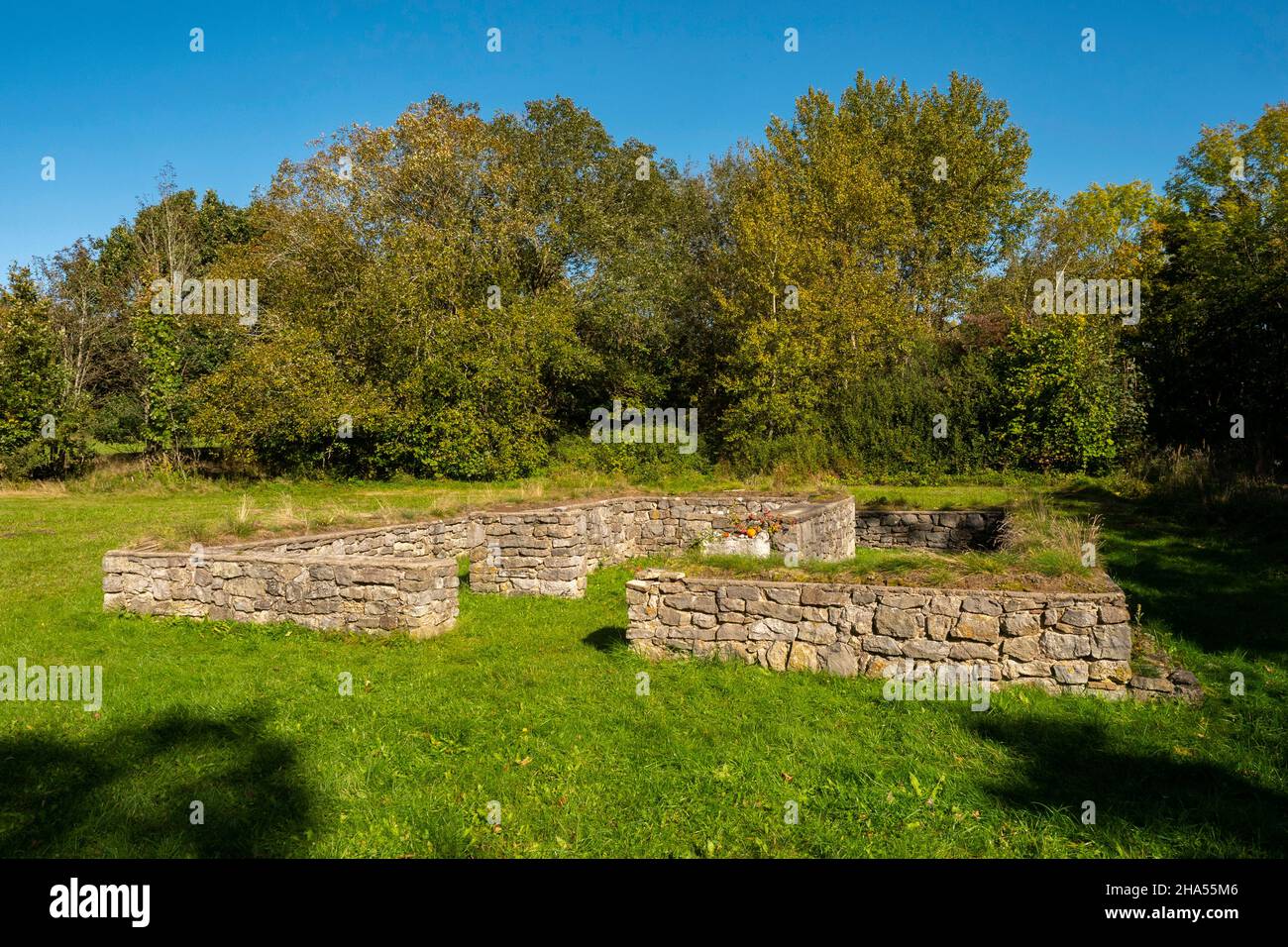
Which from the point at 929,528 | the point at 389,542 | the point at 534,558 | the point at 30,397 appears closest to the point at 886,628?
the point at 534,558

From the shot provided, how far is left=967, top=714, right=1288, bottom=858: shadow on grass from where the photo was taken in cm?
377

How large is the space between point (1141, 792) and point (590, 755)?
321 centimetres

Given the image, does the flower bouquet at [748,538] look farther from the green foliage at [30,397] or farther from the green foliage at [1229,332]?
the green foliage at [30,397]

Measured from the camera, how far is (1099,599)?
573 centimetres

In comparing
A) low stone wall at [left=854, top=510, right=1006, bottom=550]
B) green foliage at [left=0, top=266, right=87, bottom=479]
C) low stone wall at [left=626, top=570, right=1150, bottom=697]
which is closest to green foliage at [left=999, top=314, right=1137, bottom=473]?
low stone wall at [left=854, top=510, right=1006, bottom=550]

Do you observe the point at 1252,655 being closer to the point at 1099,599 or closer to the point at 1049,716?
the point at 1099,599

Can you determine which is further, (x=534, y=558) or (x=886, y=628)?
(x=534, y=558)

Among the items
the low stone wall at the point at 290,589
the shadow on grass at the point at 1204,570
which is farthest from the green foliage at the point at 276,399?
the shadow on grass at the point at 1204,570

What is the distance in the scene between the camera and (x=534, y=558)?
10.4 metres

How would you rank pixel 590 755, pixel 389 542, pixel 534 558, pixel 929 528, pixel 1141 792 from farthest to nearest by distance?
pixel 929 528 → pixel 389 542 → pixel 534 558 → pixel 590 755 → pixel 1141 792

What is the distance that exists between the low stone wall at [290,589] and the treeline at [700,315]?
1364 cm

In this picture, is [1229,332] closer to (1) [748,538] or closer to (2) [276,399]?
(1) [748,538]

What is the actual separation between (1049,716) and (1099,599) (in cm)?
106

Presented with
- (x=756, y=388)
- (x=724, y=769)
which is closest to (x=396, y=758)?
(x=724, y=769)
